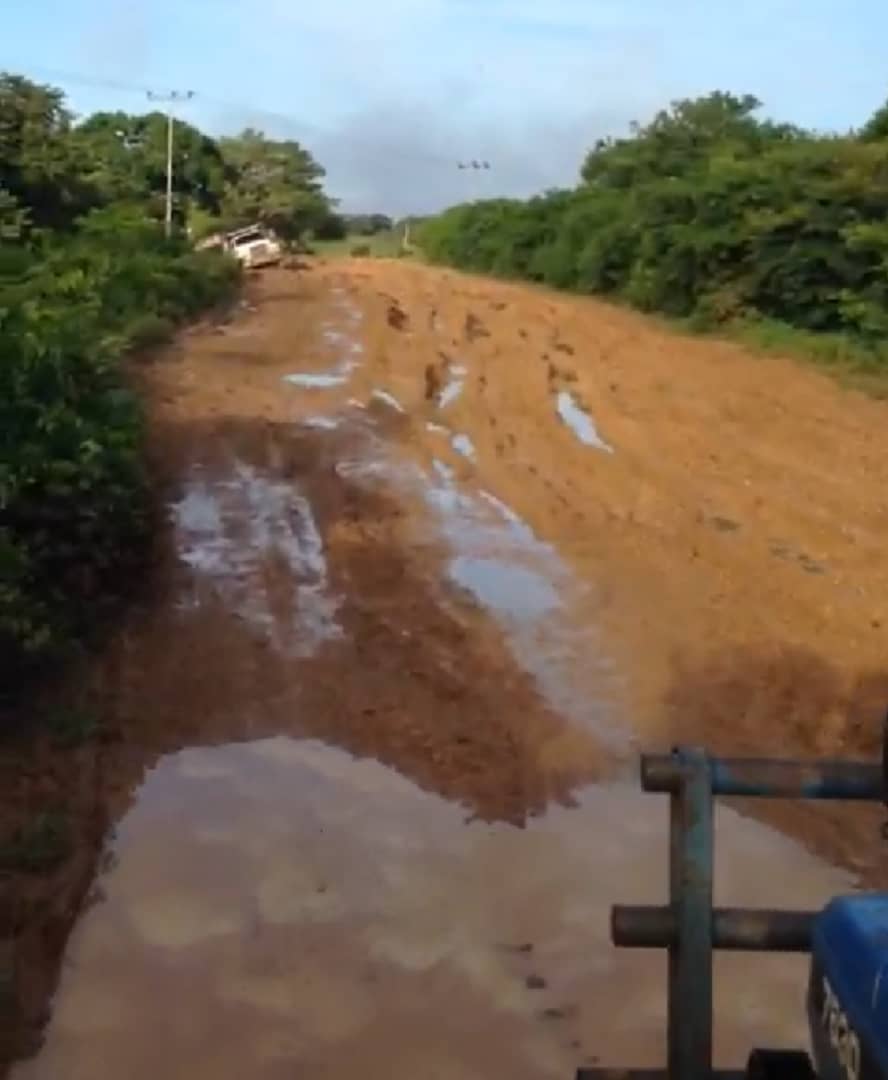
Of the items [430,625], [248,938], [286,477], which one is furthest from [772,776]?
[286,477]

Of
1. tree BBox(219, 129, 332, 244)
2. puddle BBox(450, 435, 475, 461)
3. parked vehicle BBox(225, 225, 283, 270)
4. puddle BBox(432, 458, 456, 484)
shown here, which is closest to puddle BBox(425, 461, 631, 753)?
puddle BBox(432, 458, 456, 484)

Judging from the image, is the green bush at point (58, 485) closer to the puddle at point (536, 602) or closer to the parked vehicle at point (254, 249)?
the puddle at point (536, 602)

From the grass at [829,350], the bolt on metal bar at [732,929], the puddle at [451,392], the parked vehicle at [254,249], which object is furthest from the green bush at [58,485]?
the parked vehicle at [254,249]

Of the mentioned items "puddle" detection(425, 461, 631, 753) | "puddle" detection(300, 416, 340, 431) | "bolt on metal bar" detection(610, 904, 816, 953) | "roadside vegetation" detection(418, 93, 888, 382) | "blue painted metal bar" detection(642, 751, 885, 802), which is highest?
"roadside vegetation" detection(418, 93, 888, 382)

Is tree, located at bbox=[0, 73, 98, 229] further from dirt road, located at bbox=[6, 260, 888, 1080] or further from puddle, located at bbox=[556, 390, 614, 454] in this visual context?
dirt road, located at bbox=[6, 260, 888, 1080]

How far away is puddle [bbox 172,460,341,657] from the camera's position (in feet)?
30.2

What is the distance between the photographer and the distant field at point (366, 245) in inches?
2259

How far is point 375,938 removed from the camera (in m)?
5.77

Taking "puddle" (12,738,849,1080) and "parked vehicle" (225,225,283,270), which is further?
"parked vehicle" (225,225,283,270)

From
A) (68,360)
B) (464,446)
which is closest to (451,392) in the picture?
(464,446)

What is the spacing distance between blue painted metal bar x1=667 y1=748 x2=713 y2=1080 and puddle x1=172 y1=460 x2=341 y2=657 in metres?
5.71

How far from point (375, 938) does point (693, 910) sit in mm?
2901

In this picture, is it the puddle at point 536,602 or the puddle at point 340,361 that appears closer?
the puddle at point 536,602

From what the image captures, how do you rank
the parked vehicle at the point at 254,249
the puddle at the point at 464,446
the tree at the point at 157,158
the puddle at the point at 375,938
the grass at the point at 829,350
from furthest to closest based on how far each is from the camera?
the tree at the point at 157,158, the parked vehicle at the point at 254,249, the grass at the point at 829,350, the puddle at the point at 464,446, the puddle at the point at 375,938
